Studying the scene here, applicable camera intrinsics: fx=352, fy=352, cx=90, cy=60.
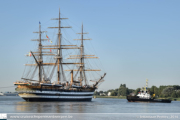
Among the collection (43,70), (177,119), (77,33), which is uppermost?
(77,33)

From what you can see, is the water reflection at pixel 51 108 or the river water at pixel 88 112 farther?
the water reflection at pixel 51 108

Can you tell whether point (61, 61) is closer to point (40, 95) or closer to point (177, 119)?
point (40, 95)

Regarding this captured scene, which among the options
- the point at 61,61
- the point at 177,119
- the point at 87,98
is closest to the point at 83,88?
the point at 87,98

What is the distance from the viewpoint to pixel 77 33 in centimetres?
15038

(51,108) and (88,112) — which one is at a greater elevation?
(51,108)

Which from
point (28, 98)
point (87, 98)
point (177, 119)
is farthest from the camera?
point (87, 98)

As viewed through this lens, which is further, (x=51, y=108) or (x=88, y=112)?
(x=51, y=108)

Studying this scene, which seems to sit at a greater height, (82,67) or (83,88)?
(82,67)

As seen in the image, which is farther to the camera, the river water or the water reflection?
the water reflection

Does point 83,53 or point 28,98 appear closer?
point 28,98

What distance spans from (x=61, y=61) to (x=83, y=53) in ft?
52.9

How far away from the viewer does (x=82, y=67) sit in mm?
154000

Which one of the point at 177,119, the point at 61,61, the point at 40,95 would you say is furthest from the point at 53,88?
the point at 177,119

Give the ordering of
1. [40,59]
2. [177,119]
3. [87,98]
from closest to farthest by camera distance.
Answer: [177,119], [40,59], [87,98]
